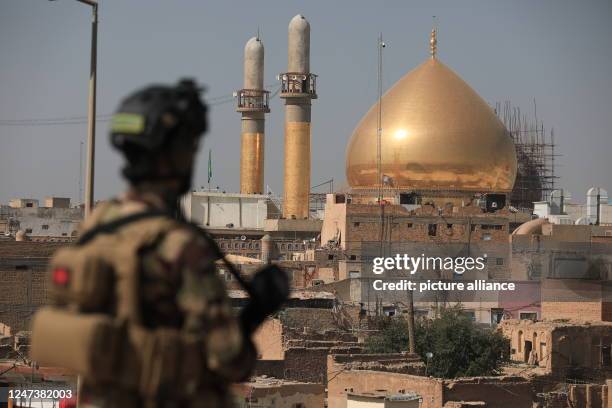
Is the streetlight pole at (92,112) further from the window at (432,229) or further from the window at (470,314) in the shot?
the window at (432,229)

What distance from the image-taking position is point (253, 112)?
5228 centimetres

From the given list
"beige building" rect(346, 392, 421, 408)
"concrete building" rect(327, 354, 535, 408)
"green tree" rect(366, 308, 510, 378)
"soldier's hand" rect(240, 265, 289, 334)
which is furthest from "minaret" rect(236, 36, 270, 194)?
"soldier's hand" rect(240, 265, 289, 334)

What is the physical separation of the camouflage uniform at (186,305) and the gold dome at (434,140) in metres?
42.9

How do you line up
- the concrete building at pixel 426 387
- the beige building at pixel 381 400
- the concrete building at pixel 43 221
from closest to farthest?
1. the beige building at pixel 381 400
2. the concrete building at pixel 426 387
3. the concrete building at pixel 43 221

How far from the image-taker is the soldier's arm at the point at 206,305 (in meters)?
2.60

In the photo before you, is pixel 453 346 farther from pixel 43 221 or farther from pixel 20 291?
pixel 43 221

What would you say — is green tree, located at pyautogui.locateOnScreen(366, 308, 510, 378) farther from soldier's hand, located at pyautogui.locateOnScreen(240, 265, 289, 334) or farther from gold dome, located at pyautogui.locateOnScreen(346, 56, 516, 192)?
soldier's hand, located at pyautogui.locateOnScreen(240, 265, 289, 334)

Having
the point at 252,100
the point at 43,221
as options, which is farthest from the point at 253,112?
the point at 43,221

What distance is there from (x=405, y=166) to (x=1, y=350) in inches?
991

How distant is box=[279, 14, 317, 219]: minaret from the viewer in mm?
48594

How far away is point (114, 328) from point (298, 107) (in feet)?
153

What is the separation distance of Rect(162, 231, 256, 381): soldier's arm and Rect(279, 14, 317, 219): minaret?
4596 cm

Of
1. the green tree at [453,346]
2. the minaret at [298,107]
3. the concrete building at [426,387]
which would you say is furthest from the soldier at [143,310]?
the minaret at [298,107]

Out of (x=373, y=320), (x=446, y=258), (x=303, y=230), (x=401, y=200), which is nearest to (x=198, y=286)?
(x=373, y=320)
